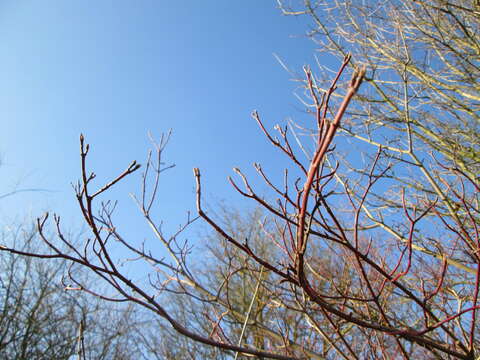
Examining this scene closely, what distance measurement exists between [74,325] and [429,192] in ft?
21.8

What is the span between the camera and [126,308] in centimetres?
676

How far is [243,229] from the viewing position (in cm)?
843

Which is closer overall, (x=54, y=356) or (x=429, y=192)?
(x=429, y=192)

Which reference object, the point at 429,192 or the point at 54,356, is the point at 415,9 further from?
the point at 54,356

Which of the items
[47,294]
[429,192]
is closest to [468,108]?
[429,192]

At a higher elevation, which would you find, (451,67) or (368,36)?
(368,36)

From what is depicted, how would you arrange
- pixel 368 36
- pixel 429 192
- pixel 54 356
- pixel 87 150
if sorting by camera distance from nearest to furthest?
pixel 87 150
pixel 429 192
pixel 368 36
pixel 54 356

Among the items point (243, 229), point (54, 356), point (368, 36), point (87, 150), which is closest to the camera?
point (87, 150)

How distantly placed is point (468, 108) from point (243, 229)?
597 centimetres

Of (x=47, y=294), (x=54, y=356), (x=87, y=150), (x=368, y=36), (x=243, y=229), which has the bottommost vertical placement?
(x=87, y=150)

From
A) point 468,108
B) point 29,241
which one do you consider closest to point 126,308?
point 29,241

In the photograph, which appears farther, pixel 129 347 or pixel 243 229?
pixel 243 229

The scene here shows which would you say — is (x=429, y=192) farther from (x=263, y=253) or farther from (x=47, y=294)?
(x=47, y=294)

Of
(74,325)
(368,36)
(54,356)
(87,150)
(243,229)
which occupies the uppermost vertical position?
(243,229)
